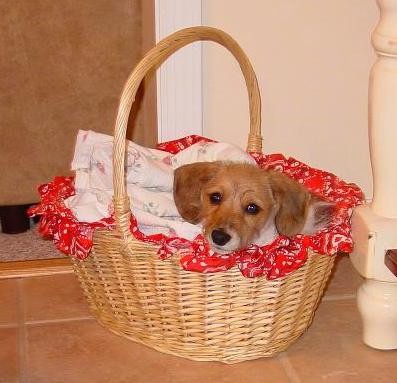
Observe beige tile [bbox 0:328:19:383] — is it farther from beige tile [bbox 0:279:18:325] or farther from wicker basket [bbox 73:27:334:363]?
wicker basket [bbox 73:27:334:363]

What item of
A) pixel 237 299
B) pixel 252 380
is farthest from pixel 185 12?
pixel 252 380

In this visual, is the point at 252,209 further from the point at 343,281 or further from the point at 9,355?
the point at 9,355

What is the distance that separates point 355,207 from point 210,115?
1.77 ft

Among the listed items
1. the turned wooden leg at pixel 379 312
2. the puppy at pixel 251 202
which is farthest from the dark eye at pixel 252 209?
the turned wooden leg at pixel 379 312

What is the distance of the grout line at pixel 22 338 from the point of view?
158 cm

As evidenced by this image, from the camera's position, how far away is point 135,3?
2.30 metres

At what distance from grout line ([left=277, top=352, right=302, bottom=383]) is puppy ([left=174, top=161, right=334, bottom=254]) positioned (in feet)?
0.81

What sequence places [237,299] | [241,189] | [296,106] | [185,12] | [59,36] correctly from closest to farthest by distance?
1. [237,299]
2. [241,189]
3. [185,12]
4. [296,106]
5. [59,36]

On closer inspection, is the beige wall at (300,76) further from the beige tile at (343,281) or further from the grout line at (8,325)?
the grout line at (8,325)

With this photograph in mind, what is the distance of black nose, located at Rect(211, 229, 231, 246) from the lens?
1505 millimetres

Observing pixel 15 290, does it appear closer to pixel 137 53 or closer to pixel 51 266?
pixel 51 266

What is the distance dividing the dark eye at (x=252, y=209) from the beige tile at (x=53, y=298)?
48 centimetres

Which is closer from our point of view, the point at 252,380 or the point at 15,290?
the point at 252,380

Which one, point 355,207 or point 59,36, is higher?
point 59,36
